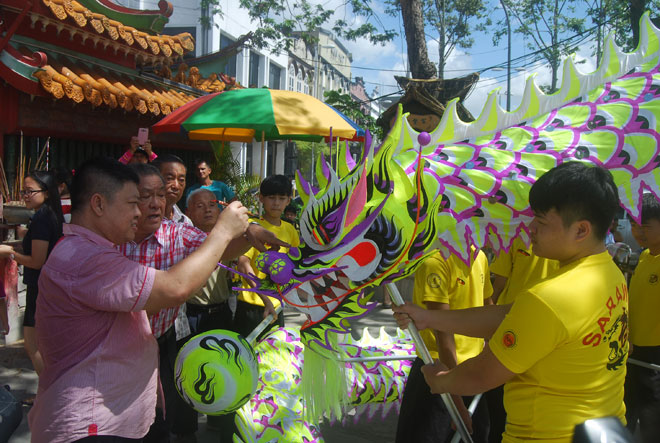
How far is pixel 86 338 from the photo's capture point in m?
1.49

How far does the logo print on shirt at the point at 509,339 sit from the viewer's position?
4.08 feet

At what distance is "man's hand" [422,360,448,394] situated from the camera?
4.95 ft

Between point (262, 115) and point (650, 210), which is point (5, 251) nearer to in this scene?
point (262, 115)

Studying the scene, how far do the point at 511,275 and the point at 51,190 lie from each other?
9.49ft

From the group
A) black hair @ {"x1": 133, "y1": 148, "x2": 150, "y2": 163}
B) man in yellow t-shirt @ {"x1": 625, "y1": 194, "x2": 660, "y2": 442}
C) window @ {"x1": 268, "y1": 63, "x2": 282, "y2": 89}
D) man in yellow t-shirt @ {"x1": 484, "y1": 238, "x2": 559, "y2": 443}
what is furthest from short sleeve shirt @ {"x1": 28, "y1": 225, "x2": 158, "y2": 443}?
window @ {"x1": 268, "y1": 63, "x2": 282, "y2": 89}

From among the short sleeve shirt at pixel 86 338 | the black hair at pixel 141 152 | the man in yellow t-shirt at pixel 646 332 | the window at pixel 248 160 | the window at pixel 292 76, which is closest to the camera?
the short sleeve shirt at pixel 86 338

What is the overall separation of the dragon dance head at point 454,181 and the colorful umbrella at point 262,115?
7.79 feet

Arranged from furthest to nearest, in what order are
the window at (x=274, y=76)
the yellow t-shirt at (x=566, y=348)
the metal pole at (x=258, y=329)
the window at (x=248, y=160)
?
the window at (x=274, y=76) → the window at (x=248, y=160) → the metal pole at (x=258, y=329) → the yellow t-shirt at (x=566, y=348)

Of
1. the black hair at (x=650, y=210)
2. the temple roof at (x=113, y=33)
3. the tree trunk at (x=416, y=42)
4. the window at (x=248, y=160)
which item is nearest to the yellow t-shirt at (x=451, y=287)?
the black hair at (x=650, y=210)

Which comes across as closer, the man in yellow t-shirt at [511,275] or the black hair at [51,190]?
the man in yellow t-shirt at [511,275]

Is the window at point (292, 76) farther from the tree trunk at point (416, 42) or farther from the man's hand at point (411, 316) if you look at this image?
the man's hand at point (411, 316)

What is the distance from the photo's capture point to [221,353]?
63.6 inches

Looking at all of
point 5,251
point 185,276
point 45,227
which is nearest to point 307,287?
point 185,276

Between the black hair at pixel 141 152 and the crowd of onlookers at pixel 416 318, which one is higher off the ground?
the black hair at pixel 141 152
